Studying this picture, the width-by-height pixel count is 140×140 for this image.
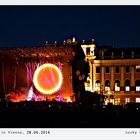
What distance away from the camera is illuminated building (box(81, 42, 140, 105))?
36.2 metres

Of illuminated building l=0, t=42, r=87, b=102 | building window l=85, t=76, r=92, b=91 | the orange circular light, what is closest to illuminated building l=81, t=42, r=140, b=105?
building window l=85, t=76, r=92, b=91

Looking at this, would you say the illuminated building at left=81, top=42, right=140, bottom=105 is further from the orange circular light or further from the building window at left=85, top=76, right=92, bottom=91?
the orange circular light

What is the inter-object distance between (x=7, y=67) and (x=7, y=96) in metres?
1.65

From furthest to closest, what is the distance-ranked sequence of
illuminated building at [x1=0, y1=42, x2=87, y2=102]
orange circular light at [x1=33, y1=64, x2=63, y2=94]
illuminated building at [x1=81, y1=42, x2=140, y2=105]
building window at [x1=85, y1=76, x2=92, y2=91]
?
illuminated building at [x1=81, y1=42, x2=140, y2=105]
building window at [x1=85, y1=76, x2=92, y2=91]
orange circular light at [x1=33, y1=64, x2=63, y2=94]
illuminated building at [x1=0, y1=42, x2=87, y2=102]

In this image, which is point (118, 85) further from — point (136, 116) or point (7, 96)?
point (136, 116)

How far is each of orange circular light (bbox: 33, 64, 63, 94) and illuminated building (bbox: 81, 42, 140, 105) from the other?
13.2m

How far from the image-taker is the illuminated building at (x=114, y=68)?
119ft

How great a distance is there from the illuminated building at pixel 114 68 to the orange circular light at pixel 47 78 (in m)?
13.2

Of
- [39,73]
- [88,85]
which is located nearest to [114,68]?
[88,85]

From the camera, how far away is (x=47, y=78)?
22.0 m

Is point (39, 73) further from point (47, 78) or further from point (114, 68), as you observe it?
point (114, 68)
